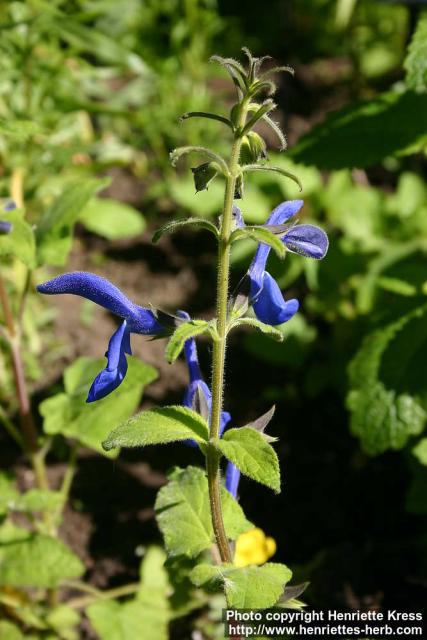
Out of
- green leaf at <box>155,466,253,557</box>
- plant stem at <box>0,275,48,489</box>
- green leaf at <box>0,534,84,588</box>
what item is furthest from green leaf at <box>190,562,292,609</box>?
plant stem at <box>0,275,48,489</box>

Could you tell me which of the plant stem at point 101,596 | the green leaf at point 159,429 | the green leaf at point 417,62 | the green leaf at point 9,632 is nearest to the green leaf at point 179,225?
the green leaf at point 159,429

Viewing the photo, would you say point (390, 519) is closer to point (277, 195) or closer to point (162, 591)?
point (162, 591)

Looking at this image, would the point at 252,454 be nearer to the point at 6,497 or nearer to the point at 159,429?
the point at 159,429

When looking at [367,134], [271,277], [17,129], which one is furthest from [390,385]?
[17,129]

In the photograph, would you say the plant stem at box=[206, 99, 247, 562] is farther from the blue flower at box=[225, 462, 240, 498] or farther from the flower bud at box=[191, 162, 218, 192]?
the blue flower at box=[225, 462, 240, 498]

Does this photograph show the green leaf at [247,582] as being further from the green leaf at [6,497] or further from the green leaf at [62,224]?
the green leaf at [62,224]

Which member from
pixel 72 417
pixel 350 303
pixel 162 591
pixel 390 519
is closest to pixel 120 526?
pixel 162 591

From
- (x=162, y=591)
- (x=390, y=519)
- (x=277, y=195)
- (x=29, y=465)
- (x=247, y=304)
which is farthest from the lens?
(x=277, y=195)
